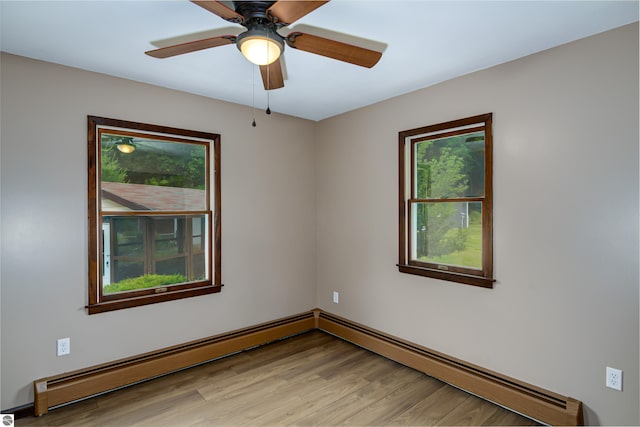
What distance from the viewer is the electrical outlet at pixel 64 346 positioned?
267cm

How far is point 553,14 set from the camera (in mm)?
2006

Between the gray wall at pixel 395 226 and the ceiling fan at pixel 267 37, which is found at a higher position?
the ceiling fan at pixel 267 37

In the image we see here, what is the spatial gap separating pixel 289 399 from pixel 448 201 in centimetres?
207

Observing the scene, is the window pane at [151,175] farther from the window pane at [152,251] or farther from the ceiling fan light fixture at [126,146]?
the window pane at [152,251]

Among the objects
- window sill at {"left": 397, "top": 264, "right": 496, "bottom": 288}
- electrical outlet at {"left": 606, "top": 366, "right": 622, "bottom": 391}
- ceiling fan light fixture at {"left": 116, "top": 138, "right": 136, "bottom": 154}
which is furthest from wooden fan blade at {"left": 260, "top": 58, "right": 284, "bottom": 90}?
electrical outlet at {"left": 606, "top": 366, "right": 622, "bottom": 391}

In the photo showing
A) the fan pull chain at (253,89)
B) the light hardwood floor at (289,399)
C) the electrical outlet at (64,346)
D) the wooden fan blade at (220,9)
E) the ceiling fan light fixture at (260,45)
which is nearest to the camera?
the wooden fan blade at (220,9)

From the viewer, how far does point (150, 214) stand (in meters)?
3.11

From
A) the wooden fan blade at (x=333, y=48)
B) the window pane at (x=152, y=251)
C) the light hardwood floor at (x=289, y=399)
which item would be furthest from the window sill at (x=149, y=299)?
the wooden fan blade at (x=333, y=48)

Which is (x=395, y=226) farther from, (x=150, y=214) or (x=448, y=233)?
(x=150, y=214)

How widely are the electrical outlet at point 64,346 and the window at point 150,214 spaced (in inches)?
11.1

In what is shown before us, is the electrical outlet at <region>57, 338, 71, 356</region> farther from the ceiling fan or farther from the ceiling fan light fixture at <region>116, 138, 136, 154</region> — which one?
the ceiling fan

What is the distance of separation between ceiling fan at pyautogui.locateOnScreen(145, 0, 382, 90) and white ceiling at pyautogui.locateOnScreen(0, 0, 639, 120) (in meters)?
0.21

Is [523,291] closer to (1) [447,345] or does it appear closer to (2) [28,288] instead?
(1) [447,345]

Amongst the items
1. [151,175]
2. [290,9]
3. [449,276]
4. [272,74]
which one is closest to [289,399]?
[449,276]
